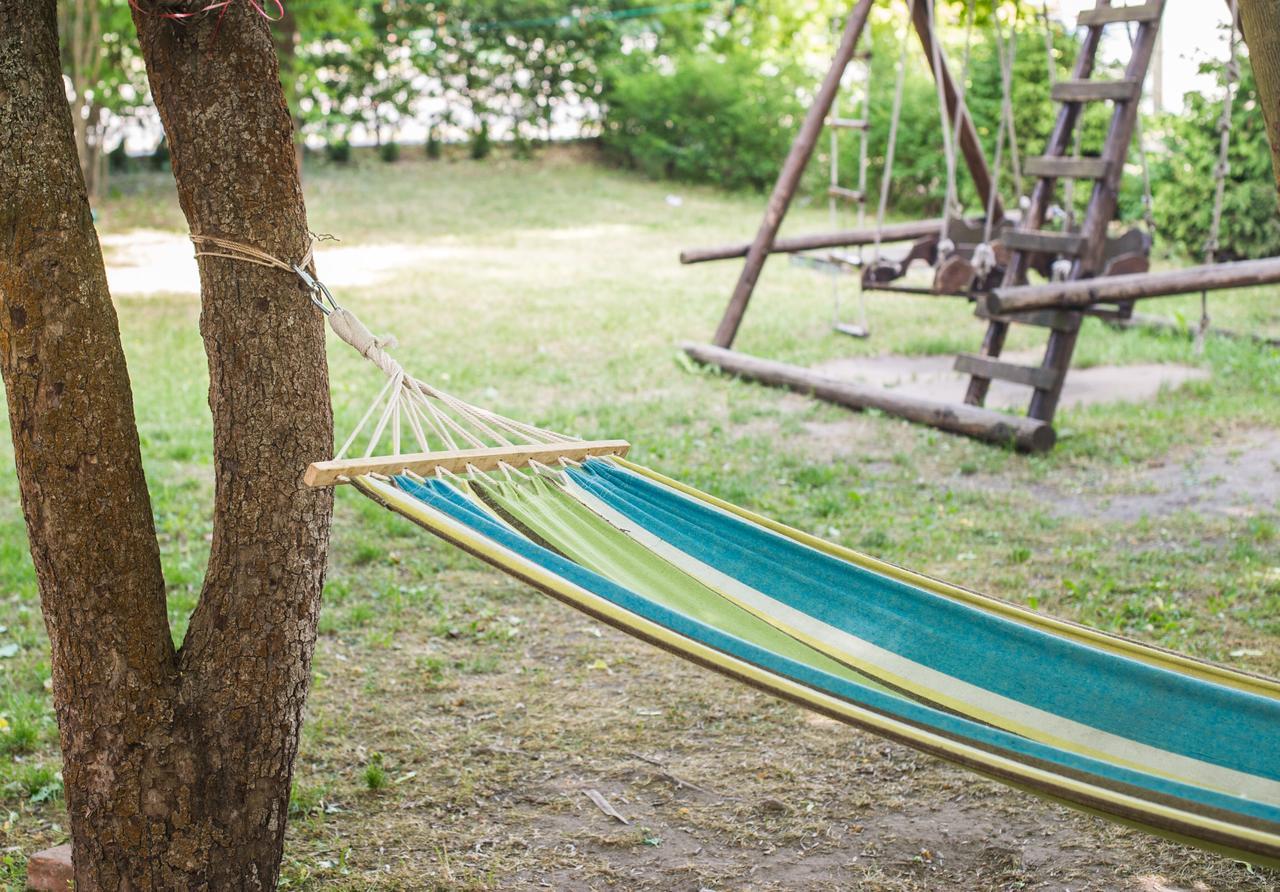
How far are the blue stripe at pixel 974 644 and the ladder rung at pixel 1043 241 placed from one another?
339 centimetres

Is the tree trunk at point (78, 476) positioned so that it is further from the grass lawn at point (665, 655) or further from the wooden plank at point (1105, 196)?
the wooden plank at point (1105, 196)

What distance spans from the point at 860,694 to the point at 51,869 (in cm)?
140

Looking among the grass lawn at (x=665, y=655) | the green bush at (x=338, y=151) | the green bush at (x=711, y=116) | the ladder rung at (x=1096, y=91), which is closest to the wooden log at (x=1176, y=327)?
the grass lawn at (x=665, y=655)

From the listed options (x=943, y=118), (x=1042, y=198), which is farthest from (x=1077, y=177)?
(x=943, y=118)

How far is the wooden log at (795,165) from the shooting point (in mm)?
5932

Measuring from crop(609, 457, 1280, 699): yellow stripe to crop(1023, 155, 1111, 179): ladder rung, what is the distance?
3297 millimetres

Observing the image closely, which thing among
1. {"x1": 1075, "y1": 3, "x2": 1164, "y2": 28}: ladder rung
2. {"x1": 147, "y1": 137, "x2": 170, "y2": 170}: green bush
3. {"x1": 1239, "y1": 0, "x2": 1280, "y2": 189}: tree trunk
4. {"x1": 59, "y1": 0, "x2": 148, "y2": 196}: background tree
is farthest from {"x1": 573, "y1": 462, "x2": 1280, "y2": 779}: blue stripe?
{"x1": 147, "y1": 137, "x2": 170, "y2": 170}: green bush

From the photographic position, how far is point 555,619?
3369 millimetres

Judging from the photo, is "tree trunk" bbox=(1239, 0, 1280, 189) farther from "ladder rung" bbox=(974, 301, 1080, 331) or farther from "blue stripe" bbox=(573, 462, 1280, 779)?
"ladder rung" bbox=(974, 301, 1080, 331)

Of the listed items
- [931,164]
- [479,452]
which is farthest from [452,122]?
[479,452]

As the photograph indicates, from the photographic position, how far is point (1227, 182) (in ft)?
27.8

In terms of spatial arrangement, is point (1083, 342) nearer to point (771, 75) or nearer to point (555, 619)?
point (555, 619)

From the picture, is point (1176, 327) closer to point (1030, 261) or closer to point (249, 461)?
point (1030, 261)

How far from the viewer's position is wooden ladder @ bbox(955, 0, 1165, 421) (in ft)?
16.0
